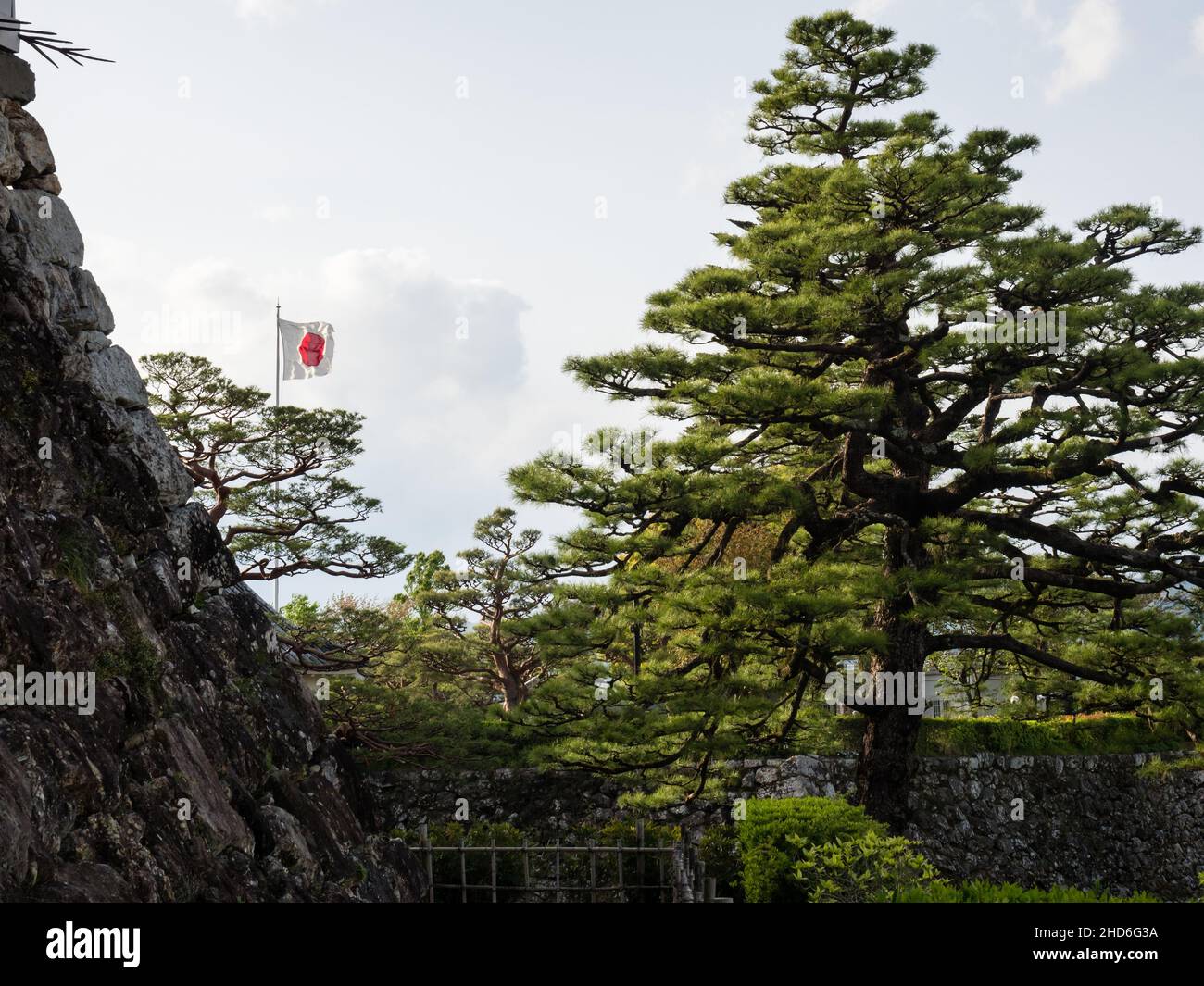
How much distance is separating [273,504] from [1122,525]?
43.0 feet

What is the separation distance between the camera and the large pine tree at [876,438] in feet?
45.9

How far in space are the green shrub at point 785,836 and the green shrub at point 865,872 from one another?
36 cm

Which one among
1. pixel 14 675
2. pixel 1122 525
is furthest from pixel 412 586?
pixel 14 675

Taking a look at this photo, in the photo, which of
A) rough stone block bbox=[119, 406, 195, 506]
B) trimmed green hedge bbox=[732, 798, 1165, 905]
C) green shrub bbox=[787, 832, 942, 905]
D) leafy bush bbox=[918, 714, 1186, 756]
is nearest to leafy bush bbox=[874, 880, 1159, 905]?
trimmed green hedge bbox=[732, 798, 1165, 905]

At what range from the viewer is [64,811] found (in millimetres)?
7570

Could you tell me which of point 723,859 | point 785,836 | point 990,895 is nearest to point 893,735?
point 723,859

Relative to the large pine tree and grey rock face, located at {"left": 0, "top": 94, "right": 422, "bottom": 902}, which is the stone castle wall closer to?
the large pine tree

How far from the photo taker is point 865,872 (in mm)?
9102

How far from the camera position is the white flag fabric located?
21.8 m

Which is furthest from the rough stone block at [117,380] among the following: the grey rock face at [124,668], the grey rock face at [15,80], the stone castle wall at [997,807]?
the stone castle wall at [997,807]

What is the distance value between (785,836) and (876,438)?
6378 millimetres

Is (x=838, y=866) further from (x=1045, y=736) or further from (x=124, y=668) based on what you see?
(x=1045, y=736)
